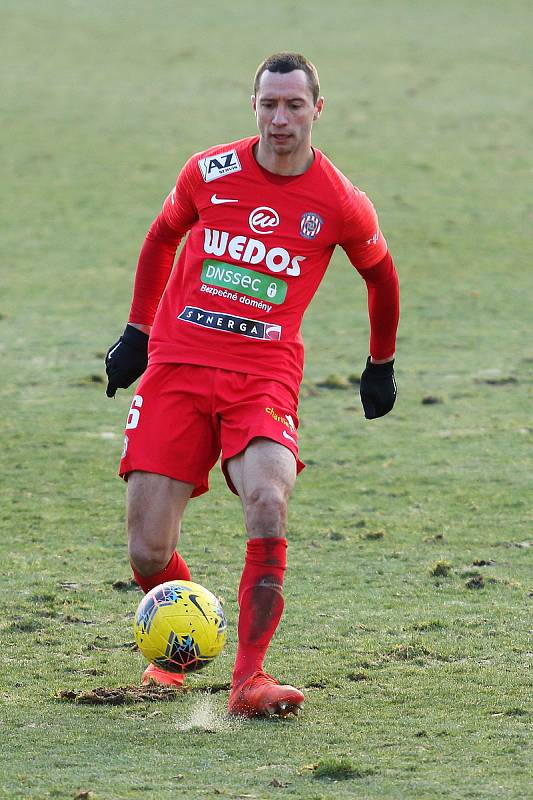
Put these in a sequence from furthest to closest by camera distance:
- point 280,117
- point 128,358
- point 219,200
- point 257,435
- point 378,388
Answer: point 378,388 < point 128,358 < point 219,200 < point 280,117 < point 257,435

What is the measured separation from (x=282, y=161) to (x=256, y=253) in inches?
14.2

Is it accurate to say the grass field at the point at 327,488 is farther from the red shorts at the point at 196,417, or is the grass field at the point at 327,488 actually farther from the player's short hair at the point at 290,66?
the player's short hair at the point at 290,66

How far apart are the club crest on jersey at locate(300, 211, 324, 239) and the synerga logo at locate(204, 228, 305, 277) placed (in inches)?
3.5

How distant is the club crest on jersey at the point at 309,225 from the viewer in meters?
5.45

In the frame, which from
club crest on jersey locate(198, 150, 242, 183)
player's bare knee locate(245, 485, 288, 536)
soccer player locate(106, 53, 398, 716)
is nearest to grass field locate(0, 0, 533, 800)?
player's bare knee locate(245, 485, 288, 536)

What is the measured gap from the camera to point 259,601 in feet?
16.9

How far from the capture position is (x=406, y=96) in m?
24.8

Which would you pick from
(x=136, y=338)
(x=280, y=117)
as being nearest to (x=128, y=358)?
(x=136, y=338)

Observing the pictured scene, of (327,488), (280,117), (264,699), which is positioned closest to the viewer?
(264,699)

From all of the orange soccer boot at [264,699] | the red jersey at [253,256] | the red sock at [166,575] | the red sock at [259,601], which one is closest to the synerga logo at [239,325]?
the red jersey at [253,256]

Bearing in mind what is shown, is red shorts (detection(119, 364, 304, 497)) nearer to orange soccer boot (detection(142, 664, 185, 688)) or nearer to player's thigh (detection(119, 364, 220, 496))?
player's thigh (detection(119, 364, 220, 496))

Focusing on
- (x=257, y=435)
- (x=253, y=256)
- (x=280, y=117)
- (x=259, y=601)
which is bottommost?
(x=259, y=601)

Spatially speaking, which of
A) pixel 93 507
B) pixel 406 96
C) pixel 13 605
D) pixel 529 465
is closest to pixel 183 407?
pixel 13 605

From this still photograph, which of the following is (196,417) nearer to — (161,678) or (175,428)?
(175,428)
